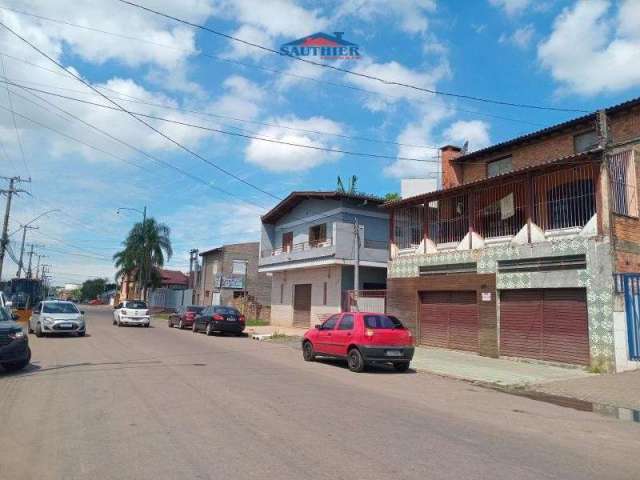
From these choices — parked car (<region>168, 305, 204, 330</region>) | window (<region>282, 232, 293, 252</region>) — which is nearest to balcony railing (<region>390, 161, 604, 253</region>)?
window (<region>282, 232, 293, 252</region>)

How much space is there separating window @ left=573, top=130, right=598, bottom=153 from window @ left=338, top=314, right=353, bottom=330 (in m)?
12.2

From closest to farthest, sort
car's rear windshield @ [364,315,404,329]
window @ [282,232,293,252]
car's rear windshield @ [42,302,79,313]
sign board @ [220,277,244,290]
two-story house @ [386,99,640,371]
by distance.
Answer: car's rear windshield @ [364,315,404,329], two-story house @ [386,99,640,371], car's rear windshield @ [42,302,79,313], window @ [282,232,293,252], sign board @ [220,277,244,290]

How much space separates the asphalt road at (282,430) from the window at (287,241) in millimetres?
22659

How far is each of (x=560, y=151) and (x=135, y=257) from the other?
45.6 meters

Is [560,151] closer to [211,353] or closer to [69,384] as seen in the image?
[211,353]

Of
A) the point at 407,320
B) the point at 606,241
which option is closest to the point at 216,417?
the point at 606,241

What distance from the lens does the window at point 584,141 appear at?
19.8m

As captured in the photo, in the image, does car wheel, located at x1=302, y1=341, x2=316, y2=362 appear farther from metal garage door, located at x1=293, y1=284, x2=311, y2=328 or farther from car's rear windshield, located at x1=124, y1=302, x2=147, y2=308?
car's rear windshield, located at x1=124, y1=302, x2=147, y2=308

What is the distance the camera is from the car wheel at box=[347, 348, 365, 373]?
13161mm

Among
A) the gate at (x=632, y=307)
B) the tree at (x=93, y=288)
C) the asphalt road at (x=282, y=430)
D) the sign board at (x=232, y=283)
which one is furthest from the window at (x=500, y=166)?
the tree at (x=93, y=288)

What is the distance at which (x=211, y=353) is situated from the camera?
16.3 m

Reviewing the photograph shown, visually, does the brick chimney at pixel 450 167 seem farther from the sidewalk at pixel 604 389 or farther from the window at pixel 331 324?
the sidewalk at pixel 604 389

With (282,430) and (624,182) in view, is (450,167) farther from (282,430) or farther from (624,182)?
(282,430)

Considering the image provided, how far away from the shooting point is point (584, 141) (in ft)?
66.0
